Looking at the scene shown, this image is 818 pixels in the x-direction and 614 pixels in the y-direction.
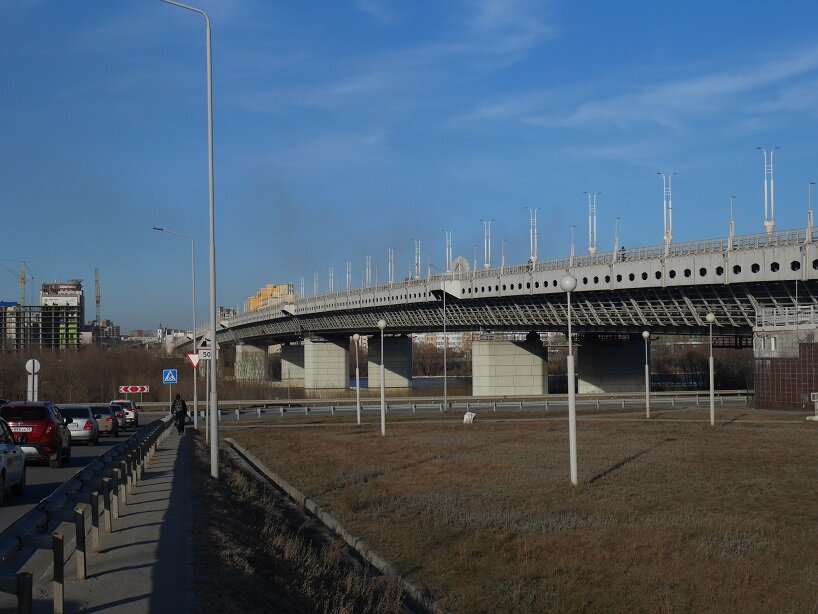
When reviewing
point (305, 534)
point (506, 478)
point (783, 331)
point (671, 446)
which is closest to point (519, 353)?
point (783, 331)

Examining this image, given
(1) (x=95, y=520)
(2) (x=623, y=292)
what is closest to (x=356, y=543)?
(1) (x=95, y=520)

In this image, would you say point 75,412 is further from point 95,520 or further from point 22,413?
point 95,520

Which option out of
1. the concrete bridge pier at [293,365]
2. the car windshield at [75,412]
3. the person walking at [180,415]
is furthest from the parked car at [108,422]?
the concrete bridge pier at [293,365]

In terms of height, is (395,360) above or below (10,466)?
above

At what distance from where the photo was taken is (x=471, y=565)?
1286 cm

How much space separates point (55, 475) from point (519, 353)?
2737 inches

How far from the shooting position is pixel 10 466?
58.3 feet

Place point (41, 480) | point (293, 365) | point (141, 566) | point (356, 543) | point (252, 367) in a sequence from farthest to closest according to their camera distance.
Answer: point (293, 365)
point (252, 367)
point (41, 480)
point (356, 543)
point (141, 566)

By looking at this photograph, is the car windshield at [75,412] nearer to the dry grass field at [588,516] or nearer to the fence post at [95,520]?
the dry grass field at [588,516]

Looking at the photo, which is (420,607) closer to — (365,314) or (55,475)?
(55,475)

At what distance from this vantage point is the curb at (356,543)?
1159 cm

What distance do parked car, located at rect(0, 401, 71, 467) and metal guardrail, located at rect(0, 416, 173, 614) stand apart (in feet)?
31.5

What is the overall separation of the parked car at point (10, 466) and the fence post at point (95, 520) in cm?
617

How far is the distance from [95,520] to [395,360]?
10293 cm
